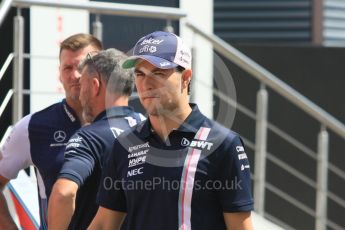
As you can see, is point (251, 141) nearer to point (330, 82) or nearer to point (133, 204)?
point (330, 82)

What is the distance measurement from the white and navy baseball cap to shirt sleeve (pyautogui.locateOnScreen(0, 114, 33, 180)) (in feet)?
3.97

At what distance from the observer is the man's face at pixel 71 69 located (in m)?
4.79

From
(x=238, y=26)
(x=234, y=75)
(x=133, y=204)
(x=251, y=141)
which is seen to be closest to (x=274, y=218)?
(x=251, y=141)

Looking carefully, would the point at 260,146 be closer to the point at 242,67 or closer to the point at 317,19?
the point at 242,67

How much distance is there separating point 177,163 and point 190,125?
0.50 ft

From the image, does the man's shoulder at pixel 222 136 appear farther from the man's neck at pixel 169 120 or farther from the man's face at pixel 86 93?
the man's face at pixel 86 93

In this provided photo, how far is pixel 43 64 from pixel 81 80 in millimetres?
1898

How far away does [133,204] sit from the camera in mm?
3553

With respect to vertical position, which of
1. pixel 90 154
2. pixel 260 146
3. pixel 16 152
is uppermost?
pixel 90 154

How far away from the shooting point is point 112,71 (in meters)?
→ 4.41

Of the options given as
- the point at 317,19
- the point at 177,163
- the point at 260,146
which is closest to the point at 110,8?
the point at 260,146

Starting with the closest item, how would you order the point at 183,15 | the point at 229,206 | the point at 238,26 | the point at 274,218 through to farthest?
the point at 229,206 < the point at 183,15 < the point at 274,218 < the point at 238,26

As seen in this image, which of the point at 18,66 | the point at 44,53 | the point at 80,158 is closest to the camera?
the point at 80,158

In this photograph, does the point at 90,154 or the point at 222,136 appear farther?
the point at 90,154
